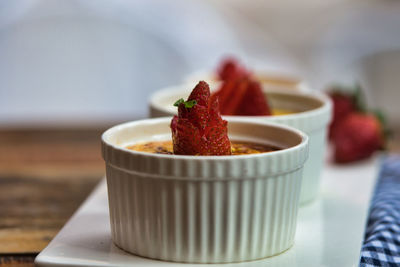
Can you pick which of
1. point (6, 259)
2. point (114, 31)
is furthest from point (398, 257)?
point (114, 31)

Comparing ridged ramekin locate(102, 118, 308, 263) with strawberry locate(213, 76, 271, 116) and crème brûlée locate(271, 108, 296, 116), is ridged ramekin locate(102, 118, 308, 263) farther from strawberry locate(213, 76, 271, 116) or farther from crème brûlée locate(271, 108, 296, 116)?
crème brûlée locate(271, 108, 296, 116)

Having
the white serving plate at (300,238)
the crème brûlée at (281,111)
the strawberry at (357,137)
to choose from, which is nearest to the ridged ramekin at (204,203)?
the white serving plate at (300,238)

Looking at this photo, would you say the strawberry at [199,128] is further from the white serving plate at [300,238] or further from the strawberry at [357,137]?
the strawberry at [357,137]

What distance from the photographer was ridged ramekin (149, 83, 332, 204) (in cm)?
124

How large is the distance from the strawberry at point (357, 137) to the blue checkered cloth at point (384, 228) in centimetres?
19

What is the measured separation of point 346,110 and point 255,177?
99 cm

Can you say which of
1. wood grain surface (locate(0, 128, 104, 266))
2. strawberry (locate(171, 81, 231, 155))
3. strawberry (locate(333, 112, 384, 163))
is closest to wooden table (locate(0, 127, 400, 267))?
wood grain surface (locate(0, 128, 104, 266))

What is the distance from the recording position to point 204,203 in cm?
87

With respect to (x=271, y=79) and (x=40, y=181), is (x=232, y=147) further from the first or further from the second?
(x=271, y=79)

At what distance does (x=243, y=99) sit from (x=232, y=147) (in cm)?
25

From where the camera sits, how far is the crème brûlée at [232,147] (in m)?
1.01

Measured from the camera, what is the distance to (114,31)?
3646 millimetres

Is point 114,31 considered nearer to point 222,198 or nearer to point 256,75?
point 256,75

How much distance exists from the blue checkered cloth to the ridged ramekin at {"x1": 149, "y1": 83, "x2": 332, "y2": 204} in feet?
0.44
